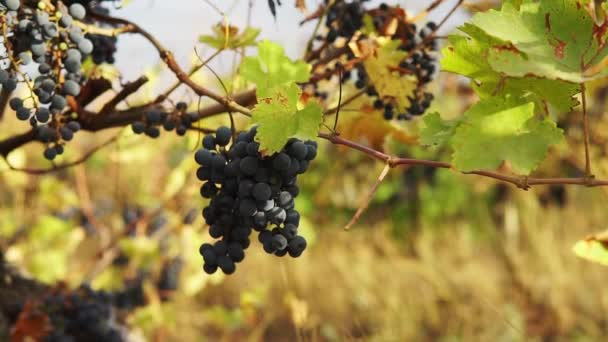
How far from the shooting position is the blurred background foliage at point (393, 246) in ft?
10.6

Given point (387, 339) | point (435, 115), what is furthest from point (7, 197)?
point (435, 115)

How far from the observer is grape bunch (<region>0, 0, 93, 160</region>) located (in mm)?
920

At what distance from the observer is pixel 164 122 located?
1.06 m

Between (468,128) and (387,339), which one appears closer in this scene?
(468,128)

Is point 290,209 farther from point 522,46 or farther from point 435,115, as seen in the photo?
point 522,46

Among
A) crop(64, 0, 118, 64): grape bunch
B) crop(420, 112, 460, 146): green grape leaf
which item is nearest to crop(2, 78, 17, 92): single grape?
crop(64, 0, 118, 64): grape bunch

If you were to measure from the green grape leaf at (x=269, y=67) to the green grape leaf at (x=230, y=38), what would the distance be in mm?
253

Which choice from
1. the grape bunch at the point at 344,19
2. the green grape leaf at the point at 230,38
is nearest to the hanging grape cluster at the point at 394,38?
the grape bunch at the point at 344,19

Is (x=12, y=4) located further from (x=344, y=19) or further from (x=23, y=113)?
(x=344, y=19)

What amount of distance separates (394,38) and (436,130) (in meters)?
0.49

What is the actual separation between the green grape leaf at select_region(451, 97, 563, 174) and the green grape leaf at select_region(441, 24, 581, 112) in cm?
8

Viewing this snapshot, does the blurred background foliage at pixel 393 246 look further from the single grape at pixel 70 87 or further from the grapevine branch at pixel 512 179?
the grapevine branch at pixel 512 179

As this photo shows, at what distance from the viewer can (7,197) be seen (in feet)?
14.4

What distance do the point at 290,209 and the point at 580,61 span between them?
35cm
